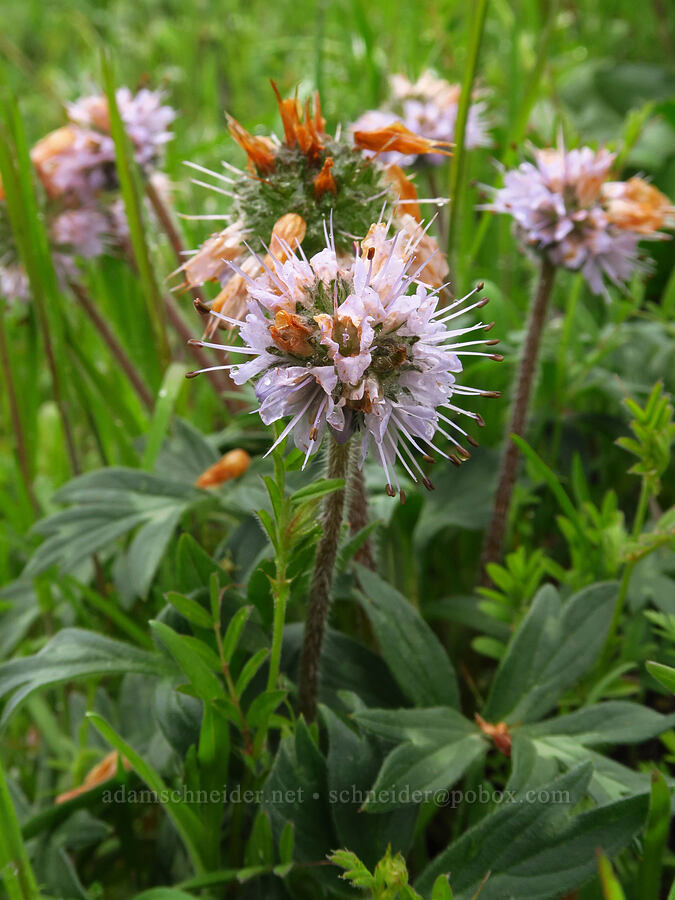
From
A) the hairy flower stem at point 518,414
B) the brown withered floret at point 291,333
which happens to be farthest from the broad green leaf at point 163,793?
the hairy flower stem at point 518,414

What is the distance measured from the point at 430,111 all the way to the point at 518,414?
115 cm

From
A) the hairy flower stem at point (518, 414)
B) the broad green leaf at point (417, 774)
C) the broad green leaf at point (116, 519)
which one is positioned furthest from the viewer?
the hairy flower stem at point (518, 414)

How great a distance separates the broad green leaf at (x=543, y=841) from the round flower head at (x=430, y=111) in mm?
1832

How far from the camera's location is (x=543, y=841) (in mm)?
1243

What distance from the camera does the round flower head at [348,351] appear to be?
1076 millimetres

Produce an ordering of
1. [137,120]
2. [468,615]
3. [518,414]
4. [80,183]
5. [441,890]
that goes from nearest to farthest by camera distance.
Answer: [441,890], [468,615], [518,414], [80,183], [137,120]

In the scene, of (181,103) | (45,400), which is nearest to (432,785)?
(45,400)

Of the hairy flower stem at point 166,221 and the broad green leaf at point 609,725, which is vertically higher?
the hairy flower stem at point 166,221

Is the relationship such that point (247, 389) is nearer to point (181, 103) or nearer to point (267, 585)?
point (267, 585)

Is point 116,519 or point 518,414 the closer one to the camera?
point 116,519

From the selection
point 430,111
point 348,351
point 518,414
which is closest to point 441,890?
point 348,351

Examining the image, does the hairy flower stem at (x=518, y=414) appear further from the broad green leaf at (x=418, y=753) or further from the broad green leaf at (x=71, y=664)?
the broad green leaf at (x=71, y=664)

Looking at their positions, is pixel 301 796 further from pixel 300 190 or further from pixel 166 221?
pixel 166 221

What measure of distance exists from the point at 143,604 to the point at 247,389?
0.68 metres
